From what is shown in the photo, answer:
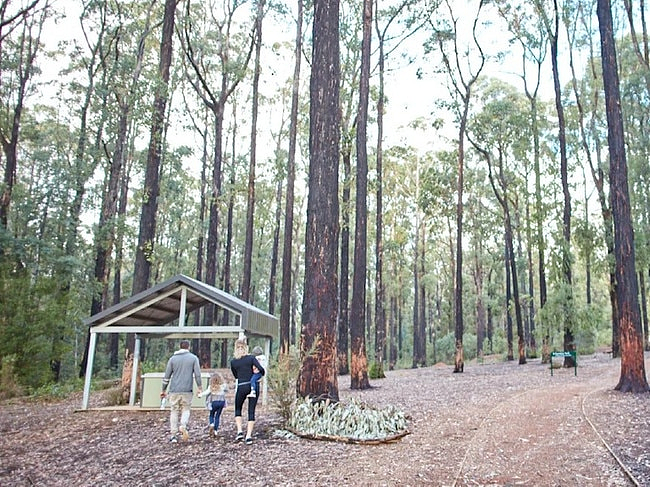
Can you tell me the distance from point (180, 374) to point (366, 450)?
121 inches

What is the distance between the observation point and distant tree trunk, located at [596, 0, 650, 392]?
1161 centimetres

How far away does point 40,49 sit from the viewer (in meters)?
24.1

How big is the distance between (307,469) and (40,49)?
1015 inches

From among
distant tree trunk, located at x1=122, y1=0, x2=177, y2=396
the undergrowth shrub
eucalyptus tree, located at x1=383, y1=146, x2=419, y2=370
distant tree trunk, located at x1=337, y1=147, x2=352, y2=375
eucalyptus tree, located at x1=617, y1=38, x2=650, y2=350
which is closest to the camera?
the undergrowth shrub

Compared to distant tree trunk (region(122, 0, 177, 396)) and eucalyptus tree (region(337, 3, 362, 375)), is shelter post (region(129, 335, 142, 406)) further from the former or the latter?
eucalyptus tree (region(337, 3, 362, 375))

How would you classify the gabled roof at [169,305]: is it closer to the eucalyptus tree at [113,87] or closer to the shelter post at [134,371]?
the shelter post at [134,371]

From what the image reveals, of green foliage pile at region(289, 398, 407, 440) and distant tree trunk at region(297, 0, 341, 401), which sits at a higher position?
distant tree trunk at region(297, 0, 341, 401)

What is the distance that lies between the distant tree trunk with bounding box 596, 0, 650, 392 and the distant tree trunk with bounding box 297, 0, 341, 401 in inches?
296

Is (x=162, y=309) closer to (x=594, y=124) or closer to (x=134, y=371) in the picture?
(x=134, y=371)

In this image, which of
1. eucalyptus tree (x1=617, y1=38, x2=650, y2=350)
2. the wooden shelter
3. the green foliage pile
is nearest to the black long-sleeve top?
the green foliage pile

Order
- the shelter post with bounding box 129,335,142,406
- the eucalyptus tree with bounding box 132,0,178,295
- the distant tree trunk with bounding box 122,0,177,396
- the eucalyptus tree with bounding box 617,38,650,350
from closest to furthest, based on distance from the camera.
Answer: the shelter post with bounding box 129,335,142,406
the distant tree trunk with bounding box 122,0,177,396
the eucalyptus tree with bounding box 132,0,178,295
the eucalyptus tree with bounding box 617,38,650,350

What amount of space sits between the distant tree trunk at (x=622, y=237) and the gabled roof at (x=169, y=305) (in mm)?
8732

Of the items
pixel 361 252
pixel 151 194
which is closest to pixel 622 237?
pixel 361 252

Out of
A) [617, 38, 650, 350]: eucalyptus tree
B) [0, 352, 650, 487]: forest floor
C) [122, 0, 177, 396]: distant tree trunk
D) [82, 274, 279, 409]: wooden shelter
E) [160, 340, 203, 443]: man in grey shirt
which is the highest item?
[617, 38, 650, 350]: eucalyptus tree
